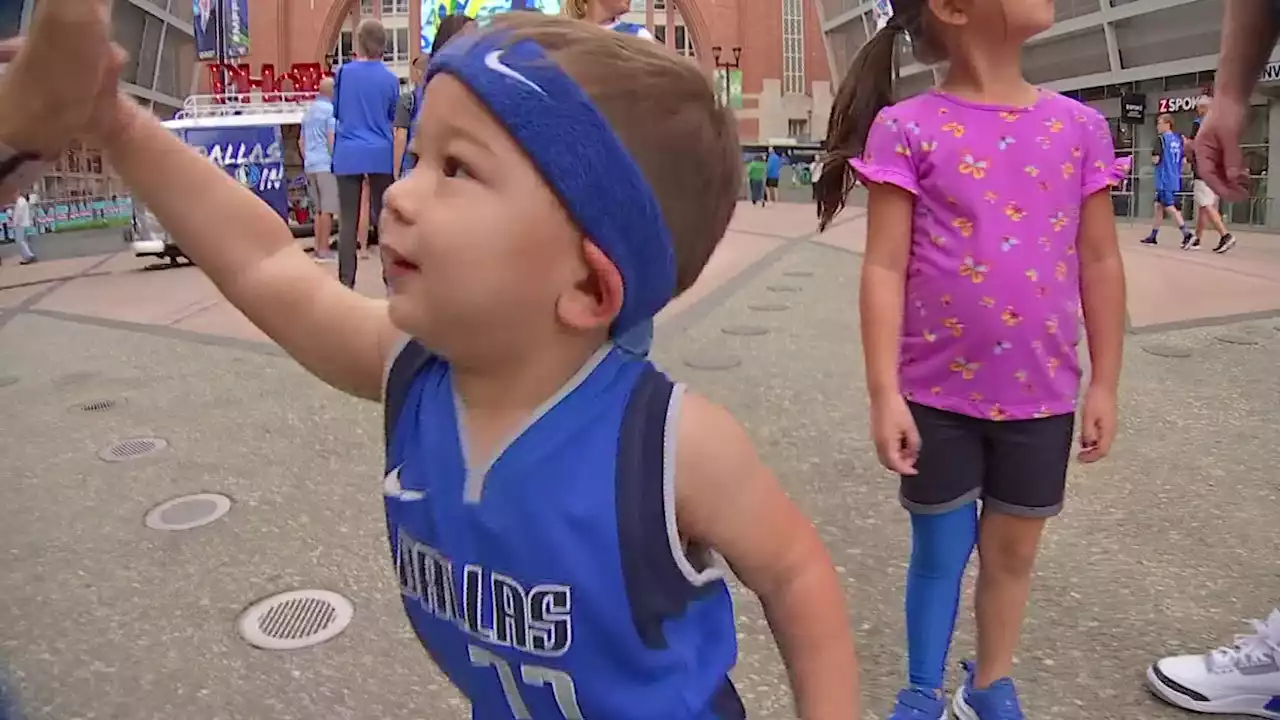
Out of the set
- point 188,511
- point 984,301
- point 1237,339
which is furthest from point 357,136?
point 984,301

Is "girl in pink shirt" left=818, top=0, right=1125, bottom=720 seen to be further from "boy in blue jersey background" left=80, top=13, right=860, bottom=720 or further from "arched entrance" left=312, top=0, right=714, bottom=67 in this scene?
"arched entrance" left=312, top=0, right=714, bottom=67

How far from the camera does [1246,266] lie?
26.5 feet

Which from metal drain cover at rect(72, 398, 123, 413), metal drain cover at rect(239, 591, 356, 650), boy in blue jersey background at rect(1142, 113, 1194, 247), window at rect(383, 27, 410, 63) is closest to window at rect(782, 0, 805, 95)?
window at rect(383, 27, 410, 63)

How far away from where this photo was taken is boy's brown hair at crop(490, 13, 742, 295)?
81cm

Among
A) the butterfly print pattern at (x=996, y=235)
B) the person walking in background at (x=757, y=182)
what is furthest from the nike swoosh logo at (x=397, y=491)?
the person walking in background at (x=757, y=182)

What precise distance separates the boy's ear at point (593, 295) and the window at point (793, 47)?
142 ft

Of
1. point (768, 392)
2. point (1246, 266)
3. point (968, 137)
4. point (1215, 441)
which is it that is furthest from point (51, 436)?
point (1246, 266)

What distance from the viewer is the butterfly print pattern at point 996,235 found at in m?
1.53

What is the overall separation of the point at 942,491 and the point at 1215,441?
2065mm

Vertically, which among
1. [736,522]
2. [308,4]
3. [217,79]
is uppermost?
[308,4]

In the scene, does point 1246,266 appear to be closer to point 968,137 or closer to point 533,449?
point 968,137

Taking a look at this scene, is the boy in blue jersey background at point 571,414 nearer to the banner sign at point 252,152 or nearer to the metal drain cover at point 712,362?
the metal drain cover at point 712,362

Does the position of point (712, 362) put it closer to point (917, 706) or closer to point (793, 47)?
point (917, 706)

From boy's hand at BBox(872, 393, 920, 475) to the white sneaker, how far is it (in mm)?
685
